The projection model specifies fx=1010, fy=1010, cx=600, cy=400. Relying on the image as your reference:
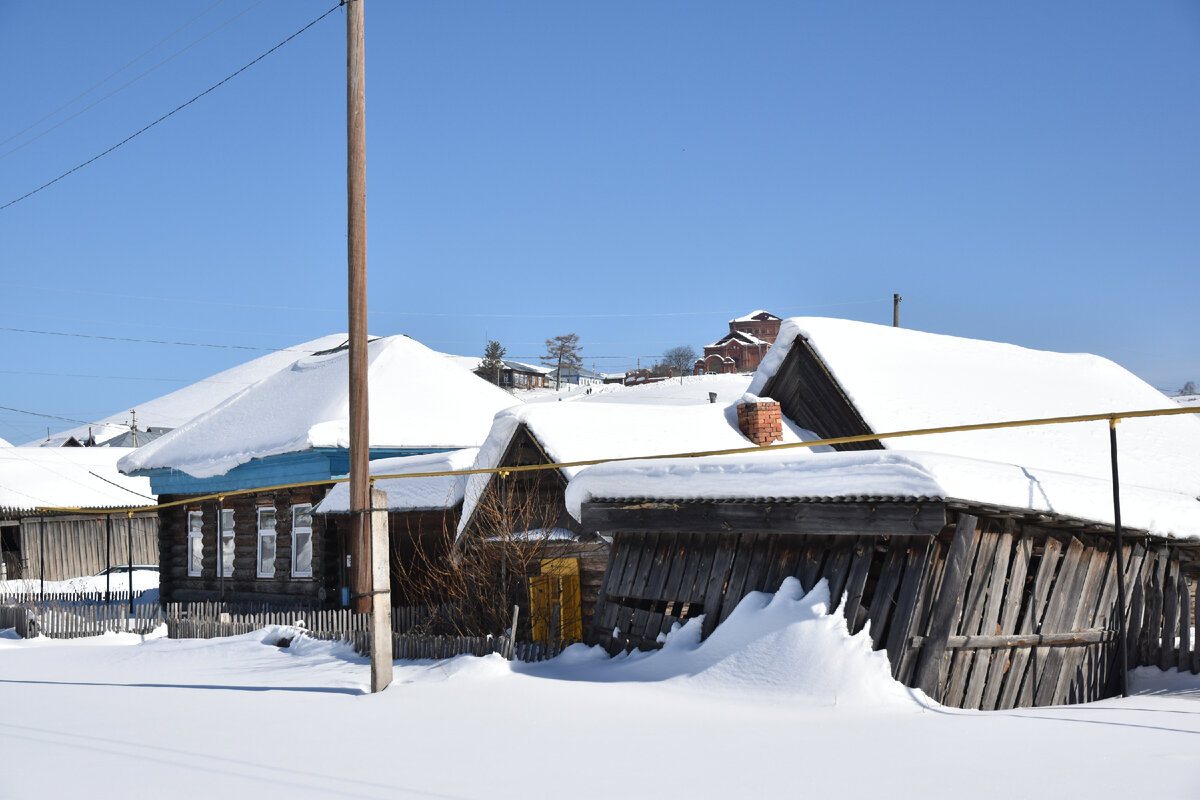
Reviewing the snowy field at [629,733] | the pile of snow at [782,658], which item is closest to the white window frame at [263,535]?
the snowy field at [629,733]

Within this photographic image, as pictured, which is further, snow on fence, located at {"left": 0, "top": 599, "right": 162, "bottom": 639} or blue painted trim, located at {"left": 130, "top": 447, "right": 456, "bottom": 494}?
blue painted trim, located at {"left": 130, "top": 447, "right": 456, "bottom": 494}

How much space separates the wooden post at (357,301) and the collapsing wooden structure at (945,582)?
274cm

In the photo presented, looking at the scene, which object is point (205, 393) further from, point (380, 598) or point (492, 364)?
point (380, 598)

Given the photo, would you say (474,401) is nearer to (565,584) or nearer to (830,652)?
(565,584)

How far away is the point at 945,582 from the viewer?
8.34 metres

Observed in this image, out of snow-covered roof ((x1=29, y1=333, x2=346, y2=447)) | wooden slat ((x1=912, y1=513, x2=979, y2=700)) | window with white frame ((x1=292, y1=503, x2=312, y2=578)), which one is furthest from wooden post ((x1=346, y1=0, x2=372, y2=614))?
snow-covered roof ((x1=29, y1=333, x2=346, y2=447))

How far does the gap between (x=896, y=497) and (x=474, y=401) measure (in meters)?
19.2

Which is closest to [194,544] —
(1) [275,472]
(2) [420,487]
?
(1) [275,472]

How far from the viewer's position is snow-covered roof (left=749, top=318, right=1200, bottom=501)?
15.6 meters

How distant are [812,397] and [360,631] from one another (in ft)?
28.2

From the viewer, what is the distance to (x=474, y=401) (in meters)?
26.6

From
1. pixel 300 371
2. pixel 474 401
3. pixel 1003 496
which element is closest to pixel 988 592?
pixel 1003 496

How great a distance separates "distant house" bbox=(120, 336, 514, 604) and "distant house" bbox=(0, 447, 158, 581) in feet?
30.9

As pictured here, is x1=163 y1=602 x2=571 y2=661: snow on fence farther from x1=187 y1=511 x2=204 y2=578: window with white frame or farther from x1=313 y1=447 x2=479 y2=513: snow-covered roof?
x1=187 y1=511 x2=204 y2=578: window with white frame
